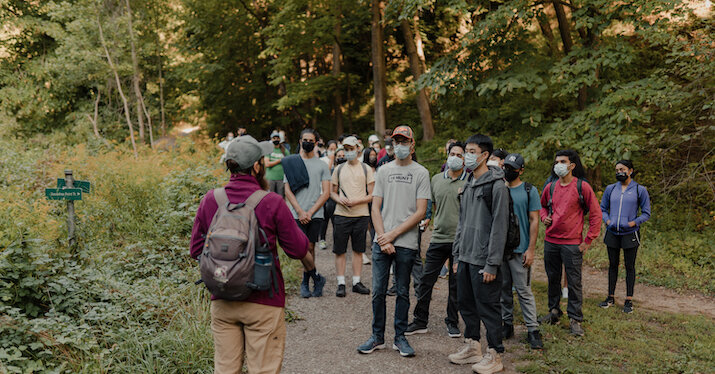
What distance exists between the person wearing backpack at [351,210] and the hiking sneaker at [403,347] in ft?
6.13

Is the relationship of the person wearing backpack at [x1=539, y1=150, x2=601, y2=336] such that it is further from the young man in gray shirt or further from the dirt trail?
the young man in gray shirt

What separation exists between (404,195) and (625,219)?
3.68 metres

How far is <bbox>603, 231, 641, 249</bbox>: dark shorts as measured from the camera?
650 cm

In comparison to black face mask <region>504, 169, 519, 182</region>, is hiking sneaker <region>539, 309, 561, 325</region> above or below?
below

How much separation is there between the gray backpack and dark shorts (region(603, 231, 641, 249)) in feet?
18.8

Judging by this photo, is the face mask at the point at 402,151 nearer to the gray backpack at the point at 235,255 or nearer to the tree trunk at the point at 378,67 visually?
the gray backpack at the point at 235,255

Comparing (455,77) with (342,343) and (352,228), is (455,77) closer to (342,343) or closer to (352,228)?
(352,228)

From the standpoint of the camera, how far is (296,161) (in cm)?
668

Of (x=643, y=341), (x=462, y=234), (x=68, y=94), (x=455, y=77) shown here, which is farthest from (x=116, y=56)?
(x=643, y=341)

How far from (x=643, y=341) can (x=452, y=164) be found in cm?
306

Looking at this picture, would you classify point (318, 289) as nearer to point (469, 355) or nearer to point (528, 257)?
point (469, 355)

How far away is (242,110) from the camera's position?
920 inches

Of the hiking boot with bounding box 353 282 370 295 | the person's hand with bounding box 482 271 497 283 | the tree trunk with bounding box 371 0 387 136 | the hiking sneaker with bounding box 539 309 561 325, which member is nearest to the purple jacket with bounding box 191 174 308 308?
the person's hand with bounding box 482 271 497 283

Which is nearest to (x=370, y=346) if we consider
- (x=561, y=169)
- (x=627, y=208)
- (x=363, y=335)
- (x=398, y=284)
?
(x=363, y=335)
